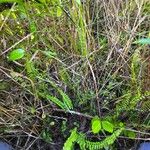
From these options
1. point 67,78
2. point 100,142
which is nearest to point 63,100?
point 67,78

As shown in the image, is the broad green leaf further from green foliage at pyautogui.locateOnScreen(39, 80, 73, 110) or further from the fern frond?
green foliage at pyautogui.locateOnScreen(39, 80, 73, 110)

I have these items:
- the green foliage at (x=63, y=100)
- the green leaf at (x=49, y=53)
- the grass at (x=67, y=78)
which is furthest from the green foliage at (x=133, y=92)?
the green leaf at (x=49, y=53)

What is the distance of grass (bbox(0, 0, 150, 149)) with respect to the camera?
4.16 feet

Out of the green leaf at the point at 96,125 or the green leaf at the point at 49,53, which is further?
the green leaf at the point at 49,53

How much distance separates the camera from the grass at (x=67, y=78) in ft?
4.16

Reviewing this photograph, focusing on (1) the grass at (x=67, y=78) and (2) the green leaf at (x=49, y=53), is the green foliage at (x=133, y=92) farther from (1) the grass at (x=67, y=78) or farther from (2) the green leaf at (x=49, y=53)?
(2) the green leaf at (x=49, y=53)

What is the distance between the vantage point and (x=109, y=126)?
48.0 inches

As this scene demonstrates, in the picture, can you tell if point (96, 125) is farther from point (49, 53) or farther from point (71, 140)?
point (49, 53)

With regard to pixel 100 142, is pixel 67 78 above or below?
above

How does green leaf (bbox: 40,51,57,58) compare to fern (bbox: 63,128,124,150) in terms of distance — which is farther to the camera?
green leaf (bbox: 40,51,57,58)

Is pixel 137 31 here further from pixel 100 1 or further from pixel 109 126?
pixel 109 126

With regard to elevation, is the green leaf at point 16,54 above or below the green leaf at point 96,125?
above

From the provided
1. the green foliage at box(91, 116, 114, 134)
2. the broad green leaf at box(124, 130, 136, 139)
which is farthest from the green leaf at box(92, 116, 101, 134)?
the broad green leaf at box(124, 130, 136, 139)

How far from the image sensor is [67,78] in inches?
51.3
